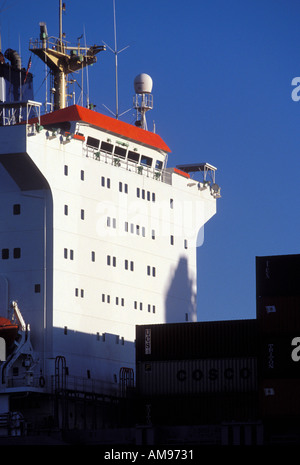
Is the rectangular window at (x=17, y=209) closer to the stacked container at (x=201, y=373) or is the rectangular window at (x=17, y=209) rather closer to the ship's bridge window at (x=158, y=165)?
the stacked container at (x=201, y=373)

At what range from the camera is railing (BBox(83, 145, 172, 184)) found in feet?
205

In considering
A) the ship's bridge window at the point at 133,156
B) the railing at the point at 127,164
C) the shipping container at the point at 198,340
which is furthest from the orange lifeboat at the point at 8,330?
the ship's bridge window at the point at 133,156

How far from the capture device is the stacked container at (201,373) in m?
56.0

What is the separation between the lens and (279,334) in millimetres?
53750

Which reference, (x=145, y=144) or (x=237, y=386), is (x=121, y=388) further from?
(x=145, y=144)

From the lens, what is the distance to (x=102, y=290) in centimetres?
6159

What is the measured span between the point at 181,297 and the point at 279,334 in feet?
47.6

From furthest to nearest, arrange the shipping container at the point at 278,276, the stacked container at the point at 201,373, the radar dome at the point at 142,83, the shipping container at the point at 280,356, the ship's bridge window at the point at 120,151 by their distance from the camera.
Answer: the radar dome at the point at 142,83 < the ship's bridge window at the point at 120,151 < the stacked container at the point at 201,373 < the shipping container at the point at 278,276 < the shipping container at the point at 280,356

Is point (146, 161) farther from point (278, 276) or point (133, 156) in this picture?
point (278, 276)

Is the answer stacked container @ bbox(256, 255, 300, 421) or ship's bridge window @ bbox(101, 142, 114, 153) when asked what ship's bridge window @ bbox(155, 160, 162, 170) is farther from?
stacked container @ bbox(256, 255, 300, 421)
